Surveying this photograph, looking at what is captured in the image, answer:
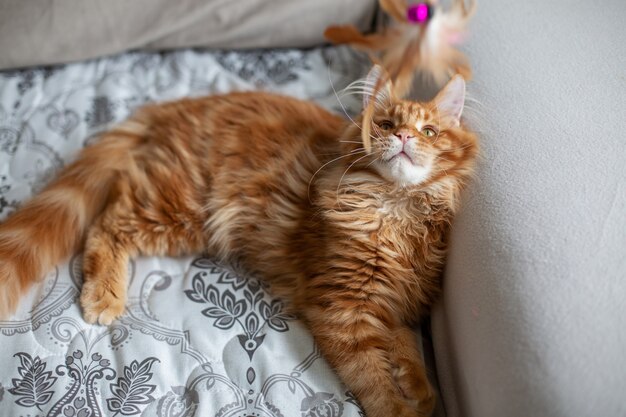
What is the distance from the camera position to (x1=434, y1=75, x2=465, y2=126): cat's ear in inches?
50.9

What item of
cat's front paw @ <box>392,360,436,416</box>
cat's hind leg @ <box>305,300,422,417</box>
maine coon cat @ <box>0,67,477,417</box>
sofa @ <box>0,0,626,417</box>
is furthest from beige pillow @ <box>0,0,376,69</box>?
cat's front paw @ <box>392,360,436,416</box>

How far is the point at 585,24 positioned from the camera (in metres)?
1.43

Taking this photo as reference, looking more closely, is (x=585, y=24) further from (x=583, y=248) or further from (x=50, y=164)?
(x=50, y=164)

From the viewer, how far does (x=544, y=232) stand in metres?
1.05

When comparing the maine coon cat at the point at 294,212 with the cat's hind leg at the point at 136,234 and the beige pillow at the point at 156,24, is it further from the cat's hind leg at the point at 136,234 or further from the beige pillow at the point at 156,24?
the beige pillow at the point at 156,24

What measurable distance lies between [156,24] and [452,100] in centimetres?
120

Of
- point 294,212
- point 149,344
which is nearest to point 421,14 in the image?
point 294,212

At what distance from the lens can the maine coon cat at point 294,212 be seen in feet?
4.24

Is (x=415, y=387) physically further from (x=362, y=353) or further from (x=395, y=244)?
(x=395, y=244)

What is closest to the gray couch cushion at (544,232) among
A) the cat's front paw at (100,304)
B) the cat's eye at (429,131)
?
the cat's eye at (429,131)

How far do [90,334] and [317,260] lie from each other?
2.04 ft

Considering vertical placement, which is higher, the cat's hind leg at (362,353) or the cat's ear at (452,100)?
the cat's ear at (452,100)

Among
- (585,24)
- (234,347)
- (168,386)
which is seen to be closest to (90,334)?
(168,386)

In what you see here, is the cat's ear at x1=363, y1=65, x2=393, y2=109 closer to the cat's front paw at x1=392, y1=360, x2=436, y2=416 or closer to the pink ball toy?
the pink ball toy
